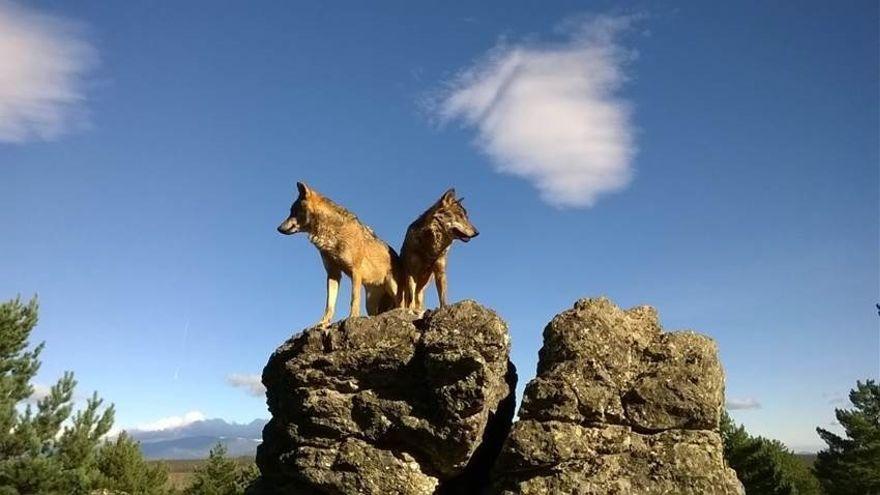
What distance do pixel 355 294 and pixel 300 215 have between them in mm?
2065

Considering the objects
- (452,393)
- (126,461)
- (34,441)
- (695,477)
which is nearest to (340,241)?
(452,393)

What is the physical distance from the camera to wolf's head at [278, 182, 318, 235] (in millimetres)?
14711

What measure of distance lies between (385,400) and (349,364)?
3.32ft

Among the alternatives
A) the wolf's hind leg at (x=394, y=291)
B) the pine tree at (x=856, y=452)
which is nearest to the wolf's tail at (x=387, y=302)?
the wolf's hind leg at (x=394, y=291)

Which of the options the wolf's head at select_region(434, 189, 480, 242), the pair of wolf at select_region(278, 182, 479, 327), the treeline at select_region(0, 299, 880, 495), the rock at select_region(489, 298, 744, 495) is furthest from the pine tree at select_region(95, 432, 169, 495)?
the rock at select_region(489, 298, 744, 495)

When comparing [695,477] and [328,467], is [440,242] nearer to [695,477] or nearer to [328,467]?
[328,467]

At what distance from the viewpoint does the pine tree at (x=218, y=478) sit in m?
43.1

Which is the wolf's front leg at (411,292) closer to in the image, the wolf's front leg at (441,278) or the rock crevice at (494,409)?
the wolf's front leg at (441,278)

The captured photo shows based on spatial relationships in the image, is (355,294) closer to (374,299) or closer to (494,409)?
(374,299)

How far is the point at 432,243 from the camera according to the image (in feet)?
49.9

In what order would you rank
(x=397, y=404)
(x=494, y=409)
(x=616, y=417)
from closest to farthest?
1. (x=616, y=417)
2. (x=397, y=404)
3. (x=494, y=409)

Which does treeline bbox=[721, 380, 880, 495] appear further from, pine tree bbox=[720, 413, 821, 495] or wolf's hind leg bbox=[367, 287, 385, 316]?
wolf's hind leg bbox=[367, 287, 385, 316]

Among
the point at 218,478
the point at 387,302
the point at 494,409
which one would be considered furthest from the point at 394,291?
the point at 218,478

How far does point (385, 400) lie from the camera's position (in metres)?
13.2
